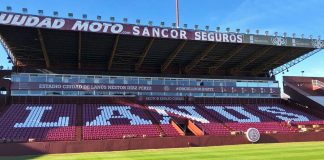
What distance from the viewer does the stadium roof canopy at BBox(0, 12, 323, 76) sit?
38.5 metres

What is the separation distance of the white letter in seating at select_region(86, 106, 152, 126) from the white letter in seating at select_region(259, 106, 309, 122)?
1745cm

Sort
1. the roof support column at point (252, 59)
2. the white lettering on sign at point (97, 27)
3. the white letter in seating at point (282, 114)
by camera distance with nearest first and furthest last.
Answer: the white lettering on sign at point (97, 27) → the white letter in seating at point (282, 114) → the roof support column at point (252, 59)

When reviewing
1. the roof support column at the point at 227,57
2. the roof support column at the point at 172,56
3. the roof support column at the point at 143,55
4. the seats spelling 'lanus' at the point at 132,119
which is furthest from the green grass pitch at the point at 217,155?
the roof support column at the point at 227,57

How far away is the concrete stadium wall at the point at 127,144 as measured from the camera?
30078mm

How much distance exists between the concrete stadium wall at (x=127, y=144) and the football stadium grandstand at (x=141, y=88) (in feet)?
0.26

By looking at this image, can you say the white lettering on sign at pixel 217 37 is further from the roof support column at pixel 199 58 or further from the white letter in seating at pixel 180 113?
the white letter in seating at pixel 180 113

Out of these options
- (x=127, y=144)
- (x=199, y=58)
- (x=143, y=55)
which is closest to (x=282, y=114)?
(x=199, y=58)

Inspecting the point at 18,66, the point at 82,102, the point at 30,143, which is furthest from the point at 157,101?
the point at 30,143

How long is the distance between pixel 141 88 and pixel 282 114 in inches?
697

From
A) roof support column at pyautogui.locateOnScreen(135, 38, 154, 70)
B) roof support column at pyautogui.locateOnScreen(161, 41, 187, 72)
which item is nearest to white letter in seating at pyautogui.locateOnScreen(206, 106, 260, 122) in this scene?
roof support column at pyautogui.locateOnScreen(161, 41, 187, 72)

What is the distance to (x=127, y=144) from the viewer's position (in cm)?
3288

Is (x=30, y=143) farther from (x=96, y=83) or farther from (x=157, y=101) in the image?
(x=157, y=101)

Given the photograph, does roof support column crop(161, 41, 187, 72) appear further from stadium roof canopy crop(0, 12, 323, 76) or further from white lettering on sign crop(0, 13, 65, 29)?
white lettering on sign crop(0, 13, 65, 29)

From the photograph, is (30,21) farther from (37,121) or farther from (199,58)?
(199,58)
